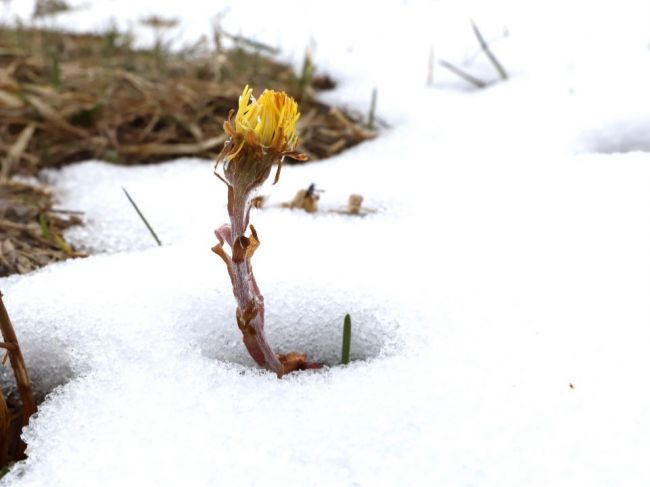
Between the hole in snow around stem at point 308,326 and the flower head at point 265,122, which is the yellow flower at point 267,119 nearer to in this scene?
the flower head at point 265,122

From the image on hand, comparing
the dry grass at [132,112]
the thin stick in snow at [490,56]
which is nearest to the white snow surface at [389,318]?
the dry grass at [132,112]

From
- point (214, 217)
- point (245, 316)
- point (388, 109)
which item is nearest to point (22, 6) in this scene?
point (388, 109)

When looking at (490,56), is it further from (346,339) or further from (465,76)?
(346,339)

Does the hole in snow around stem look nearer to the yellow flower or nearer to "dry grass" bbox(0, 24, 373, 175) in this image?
the yellow flower

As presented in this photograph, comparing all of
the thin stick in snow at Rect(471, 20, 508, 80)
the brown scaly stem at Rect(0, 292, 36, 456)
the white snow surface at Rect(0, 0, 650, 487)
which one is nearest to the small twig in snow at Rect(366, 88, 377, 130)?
the white snow surface at Rect(0, 0, 650, 487)

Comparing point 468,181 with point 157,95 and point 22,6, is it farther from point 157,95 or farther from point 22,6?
point 22,6

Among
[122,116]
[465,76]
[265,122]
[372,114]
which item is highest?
[265,122]

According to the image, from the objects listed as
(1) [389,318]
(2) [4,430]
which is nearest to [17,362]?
(2) [4,430]
